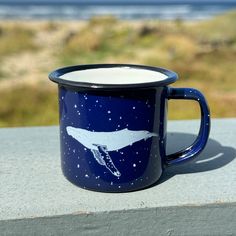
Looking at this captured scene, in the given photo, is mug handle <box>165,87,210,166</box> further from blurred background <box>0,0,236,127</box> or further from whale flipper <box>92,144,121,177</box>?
blurred background <box>0,0,236,127</box>

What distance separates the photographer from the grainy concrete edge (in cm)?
63

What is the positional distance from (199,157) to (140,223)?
0.25 m

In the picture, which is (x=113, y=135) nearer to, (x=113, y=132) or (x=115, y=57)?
(x=113, y=132)

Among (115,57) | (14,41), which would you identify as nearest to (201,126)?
(115,57)

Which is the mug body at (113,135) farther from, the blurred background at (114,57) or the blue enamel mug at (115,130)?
the blurred background at (114,57)

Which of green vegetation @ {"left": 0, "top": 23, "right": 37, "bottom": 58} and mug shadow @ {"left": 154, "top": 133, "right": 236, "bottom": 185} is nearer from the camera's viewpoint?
mug shadow @ {"left": 154, "top": 133, "right": 236, "bottom": 185}

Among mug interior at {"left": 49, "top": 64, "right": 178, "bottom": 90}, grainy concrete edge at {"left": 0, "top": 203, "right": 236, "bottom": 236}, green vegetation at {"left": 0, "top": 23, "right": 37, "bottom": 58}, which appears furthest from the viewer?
green vegetation at {"left": 0, "top": 23, "right": 37, "bottom": 58}

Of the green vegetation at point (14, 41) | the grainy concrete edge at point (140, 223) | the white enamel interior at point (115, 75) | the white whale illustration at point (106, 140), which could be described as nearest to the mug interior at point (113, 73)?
the white enamel interior at point (115, 75)

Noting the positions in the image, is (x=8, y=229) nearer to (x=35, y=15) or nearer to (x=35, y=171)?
(x=35, y=171)

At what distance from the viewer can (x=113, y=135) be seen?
0.65 meters

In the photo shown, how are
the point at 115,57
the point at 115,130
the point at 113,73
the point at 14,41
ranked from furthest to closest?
the point at 14,41 → the point at 115,57 → the point at 113,73 → the point at 115,130

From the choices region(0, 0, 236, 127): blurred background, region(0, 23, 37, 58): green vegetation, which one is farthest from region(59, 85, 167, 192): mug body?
region(0, 23, 37, 58): green vegetation

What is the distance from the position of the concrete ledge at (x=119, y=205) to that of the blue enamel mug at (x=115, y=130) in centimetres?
3

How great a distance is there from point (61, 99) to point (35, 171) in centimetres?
16
